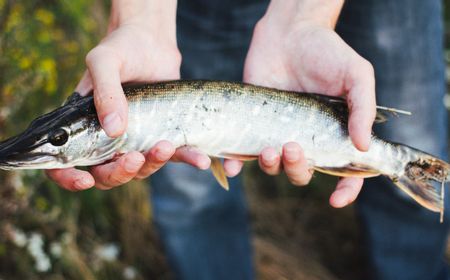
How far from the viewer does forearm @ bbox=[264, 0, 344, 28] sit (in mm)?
1837

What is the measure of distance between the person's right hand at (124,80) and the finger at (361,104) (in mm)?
482

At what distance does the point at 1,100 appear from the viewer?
7.18ft

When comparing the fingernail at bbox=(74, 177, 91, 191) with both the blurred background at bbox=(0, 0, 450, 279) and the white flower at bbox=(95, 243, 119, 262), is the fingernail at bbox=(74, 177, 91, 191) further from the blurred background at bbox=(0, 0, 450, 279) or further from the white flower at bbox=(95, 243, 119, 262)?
the white flower at bbox=(95, 243, 119, 262)

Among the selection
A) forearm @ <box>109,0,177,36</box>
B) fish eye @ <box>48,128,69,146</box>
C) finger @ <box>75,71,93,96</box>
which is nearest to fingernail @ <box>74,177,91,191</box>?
fish eye @ <box>48,128,69,146</box>

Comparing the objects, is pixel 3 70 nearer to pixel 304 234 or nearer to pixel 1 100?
pixel 1 100

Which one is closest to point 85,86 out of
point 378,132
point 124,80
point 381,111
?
point 124,80

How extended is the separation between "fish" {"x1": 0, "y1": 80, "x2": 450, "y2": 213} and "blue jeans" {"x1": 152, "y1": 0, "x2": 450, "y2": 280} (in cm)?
45

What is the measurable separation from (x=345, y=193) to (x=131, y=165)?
71 centimetres

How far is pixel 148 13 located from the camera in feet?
6.29

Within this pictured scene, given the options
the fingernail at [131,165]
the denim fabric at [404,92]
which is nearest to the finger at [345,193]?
the denim fabric at [404,92]

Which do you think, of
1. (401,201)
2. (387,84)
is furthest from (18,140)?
(401,201)

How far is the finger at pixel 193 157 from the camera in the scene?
5.33 feet

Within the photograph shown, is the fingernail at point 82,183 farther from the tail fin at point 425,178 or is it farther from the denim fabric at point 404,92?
the denim fabric at point 404,92

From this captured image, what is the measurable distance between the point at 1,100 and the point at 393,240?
190 cm
